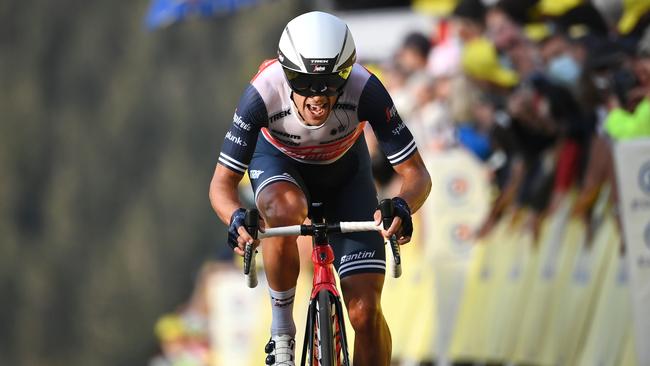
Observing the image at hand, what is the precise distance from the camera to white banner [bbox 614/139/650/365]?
11508 millimetres

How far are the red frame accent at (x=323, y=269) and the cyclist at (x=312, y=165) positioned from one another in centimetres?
21

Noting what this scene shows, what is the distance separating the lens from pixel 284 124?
1027 cm

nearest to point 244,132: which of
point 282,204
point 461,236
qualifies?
point 282,204

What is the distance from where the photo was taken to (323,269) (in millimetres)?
9961

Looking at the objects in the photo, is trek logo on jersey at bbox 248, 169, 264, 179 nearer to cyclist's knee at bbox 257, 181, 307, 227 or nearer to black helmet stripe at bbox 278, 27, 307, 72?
cyclist's knee at bbox 257, 181, 307, 227

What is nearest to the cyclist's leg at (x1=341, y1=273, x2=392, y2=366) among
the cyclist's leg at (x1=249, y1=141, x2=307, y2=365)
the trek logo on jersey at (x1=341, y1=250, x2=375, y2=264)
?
the trek logo on jersey at (x1=341, y1=250, x2=375, y2=264)

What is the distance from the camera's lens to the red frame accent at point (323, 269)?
993cm

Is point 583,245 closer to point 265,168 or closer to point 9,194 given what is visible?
point 265,168

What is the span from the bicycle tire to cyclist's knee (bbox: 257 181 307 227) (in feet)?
1.56

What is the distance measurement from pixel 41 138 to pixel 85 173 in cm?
115

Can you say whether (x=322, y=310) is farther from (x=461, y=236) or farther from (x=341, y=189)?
(x=461, y=236)

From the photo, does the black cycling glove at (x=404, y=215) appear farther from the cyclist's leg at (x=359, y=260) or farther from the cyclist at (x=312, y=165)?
the cyclist's leg at (x=359, y=260)

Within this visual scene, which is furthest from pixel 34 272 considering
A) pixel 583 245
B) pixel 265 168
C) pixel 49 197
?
pixel 265 168

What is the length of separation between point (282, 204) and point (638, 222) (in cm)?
275
